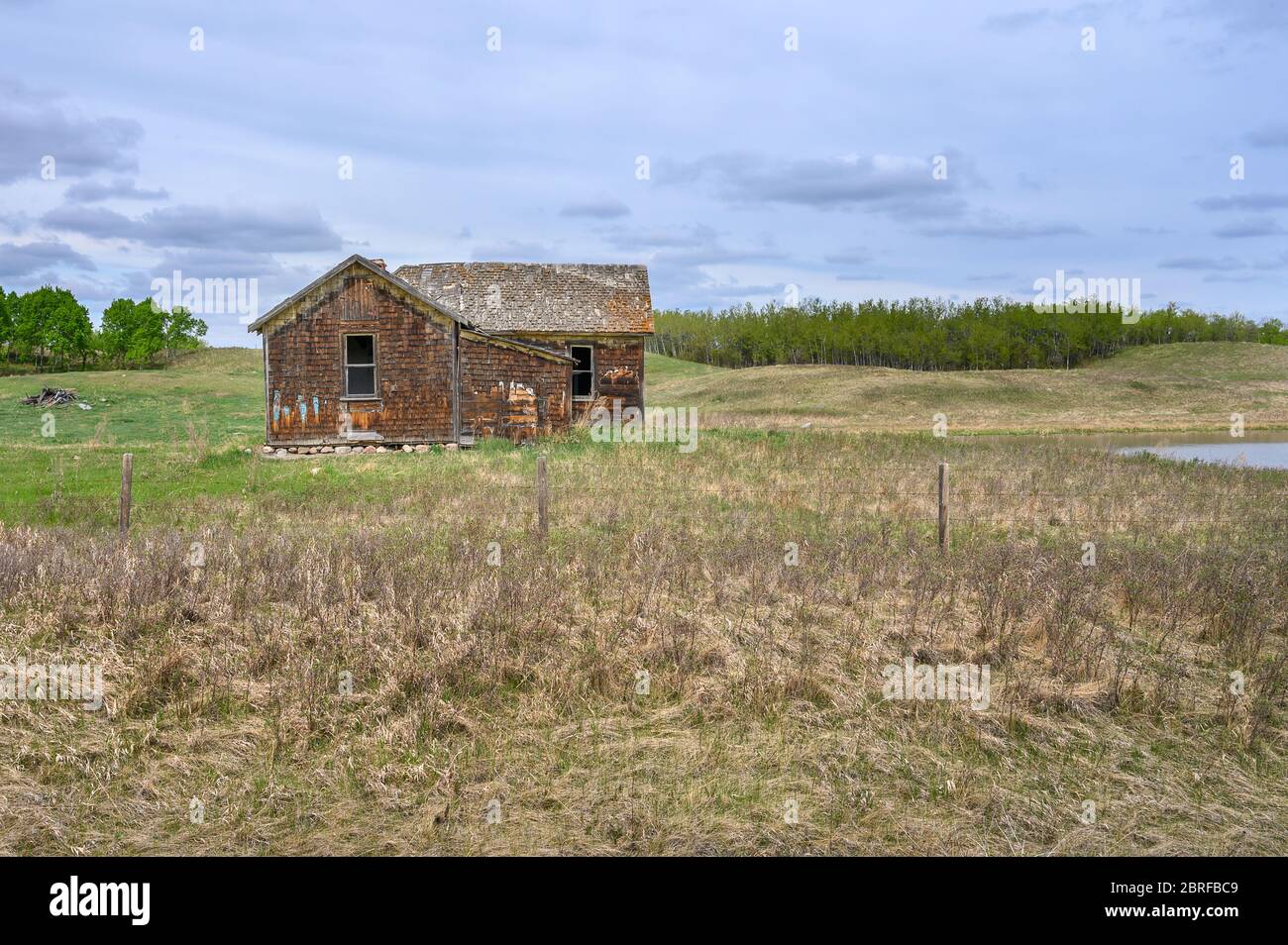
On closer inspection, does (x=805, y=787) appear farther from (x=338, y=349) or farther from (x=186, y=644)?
(x=338, y=349)

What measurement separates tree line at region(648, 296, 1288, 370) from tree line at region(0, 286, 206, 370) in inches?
1767

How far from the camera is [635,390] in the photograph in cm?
2923

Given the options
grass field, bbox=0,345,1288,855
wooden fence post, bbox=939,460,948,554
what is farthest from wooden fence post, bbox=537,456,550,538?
wooden fence post, bbox=939,460,948,554

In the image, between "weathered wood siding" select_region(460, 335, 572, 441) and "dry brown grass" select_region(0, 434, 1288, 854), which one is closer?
"dry brown grass" select_region(0, 434, 1288, 854)

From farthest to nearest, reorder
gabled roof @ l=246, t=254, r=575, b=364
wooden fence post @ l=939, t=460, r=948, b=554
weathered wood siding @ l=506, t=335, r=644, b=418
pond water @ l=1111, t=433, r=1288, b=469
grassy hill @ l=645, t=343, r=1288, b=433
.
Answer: grassy hill @ l=645, t=343, r=1288, b=433, weathered wood siding @ l=506, t=335, r=644, b=418, pond water @ l=1111, t=433, r=1288, b=469, gabled roof @ l=246, t=254, r=575, b=364, wooden fence post @ l=939, t=460, r=948, b=554

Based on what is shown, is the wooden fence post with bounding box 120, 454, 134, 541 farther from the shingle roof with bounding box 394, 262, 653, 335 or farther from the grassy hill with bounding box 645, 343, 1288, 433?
the grassy hill with bounding box 645, 343, 1288, 433

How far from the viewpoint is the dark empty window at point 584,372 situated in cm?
2898

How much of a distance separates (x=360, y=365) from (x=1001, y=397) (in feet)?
137

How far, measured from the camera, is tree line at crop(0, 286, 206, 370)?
74062 millimetres

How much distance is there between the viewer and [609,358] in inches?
1141

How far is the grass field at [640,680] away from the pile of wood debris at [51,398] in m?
29.0

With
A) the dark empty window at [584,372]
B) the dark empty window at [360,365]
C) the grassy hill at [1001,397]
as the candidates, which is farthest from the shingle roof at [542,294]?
the grassy hill at [1001,397]

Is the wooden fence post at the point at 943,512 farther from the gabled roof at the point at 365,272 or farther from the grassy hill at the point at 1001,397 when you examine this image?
the grassy hill at the point at 1001,397
